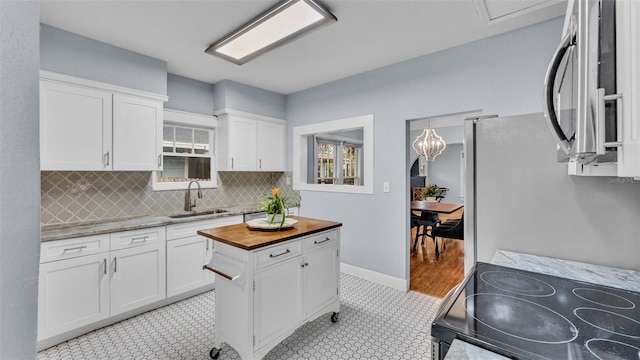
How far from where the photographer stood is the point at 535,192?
152cm

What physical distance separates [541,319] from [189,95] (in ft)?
12.9

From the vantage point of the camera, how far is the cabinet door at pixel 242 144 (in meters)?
3.75

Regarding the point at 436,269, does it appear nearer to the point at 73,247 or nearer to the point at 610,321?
the point at 610,321

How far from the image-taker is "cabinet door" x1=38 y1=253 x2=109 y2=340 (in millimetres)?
2072

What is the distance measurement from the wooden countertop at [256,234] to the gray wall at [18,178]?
123 centimetres

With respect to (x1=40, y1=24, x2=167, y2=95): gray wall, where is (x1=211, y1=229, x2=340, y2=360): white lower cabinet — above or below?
below

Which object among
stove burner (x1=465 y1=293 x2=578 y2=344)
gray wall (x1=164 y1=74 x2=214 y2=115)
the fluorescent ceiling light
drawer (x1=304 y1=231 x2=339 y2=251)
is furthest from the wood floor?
gray wall (x1=164 y1=74 x2=214 y2=115)

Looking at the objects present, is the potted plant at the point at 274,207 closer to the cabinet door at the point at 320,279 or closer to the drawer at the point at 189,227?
the cabinet door at the point at 320,279

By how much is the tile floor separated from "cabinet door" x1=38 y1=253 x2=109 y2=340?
17cm

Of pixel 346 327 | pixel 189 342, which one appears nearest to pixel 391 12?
pixel 346 327

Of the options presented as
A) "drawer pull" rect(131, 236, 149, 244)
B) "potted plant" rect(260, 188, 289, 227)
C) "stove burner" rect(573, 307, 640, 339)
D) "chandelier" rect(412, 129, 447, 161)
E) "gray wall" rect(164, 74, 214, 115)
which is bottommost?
"drawer pull" rect(131, 236, 149, 244)

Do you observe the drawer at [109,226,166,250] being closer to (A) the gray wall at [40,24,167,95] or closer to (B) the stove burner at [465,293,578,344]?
(A) the gray wall at [40,24,167,95]

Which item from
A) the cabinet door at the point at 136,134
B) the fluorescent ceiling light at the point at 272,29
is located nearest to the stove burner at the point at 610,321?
the fluorescent ceiling light at the point at 272,29

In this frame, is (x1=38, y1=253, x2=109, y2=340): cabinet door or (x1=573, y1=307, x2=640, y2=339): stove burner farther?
(x1=38, y1=253, x2=109, y2=340): cabinet door
